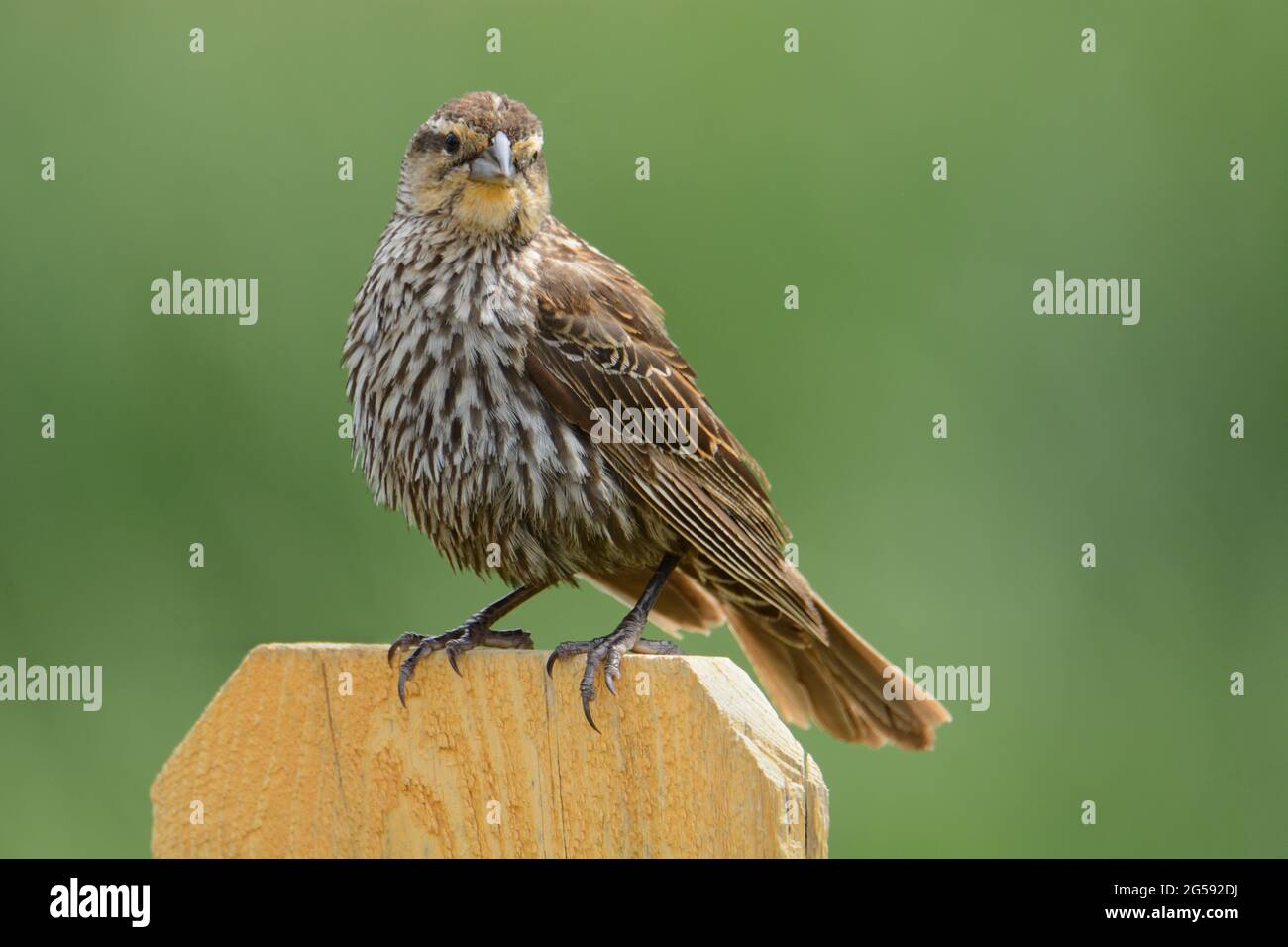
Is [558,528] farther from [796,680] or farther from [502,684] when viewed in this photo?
[502,684]

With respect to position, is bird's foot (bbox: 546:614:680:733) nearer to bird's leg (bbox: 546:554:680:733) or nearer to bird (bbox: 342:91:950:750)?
bird's leg (bbox: 546:554:680:733)

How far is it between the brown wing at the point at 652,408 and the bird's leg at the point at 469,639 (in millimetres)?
446

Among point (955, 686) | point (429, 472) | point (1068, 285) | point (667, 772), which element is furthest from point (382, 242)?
point (1068, 285)

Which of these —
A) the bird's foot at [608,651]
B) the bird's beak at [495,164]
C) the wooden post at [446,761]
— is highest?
the bird's beak at [495,164]

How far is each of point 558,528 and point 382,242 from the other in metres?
0.89

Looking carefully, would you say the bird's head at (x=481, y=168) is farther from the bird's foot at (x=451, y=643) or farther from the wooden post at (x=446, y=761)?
the wooden post at (x=446, y=761)

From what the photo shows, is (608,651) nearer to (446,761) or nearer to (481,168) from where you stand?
(446,761)

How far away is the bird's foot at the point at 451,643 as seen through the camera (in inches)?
103

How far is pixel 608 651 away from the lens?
9.76ft

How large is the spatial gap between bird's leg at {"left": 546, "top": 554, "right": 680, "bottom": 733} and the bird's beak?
997mm

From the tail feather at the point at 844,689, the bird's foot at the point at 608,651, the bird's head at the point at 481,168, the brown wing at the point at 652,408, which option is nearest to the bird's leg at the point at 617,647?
the bird's foot at the point at 608,651

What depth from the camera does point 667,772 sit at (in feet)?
7.89

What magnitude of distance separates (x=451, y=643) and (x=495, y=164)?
1.40 metres

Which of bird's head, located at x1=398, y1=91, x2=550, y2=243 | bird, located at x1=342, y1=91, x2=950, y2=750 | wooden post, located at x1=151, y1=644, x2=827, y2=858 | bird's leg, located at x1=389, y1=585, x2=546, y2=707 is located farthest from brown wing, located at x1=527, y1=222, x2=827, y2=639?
wooden post, located at x1=151, y1=644, x2=827, y2=858
